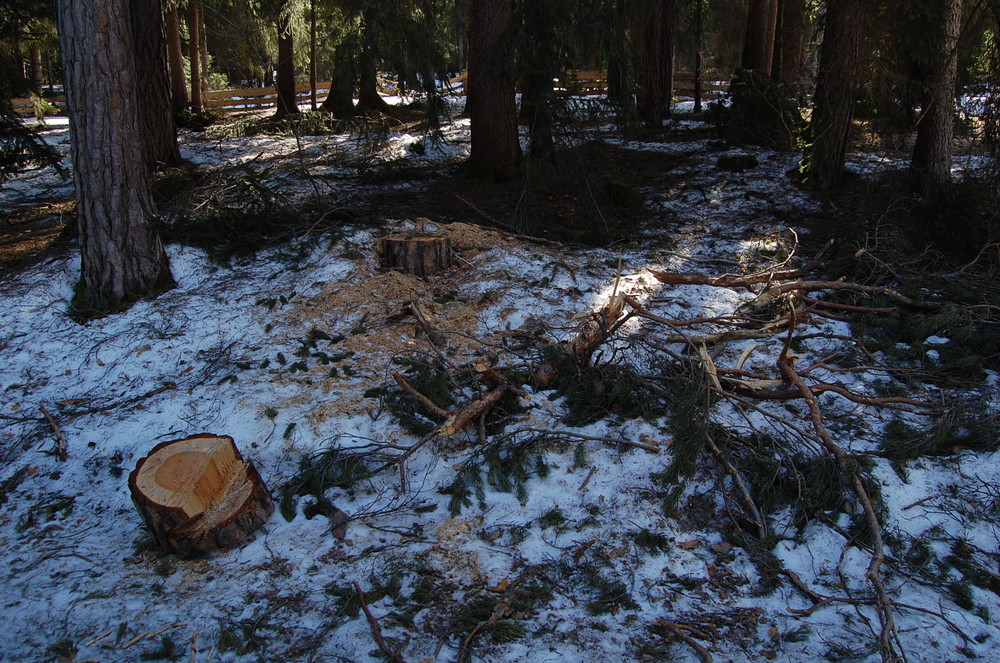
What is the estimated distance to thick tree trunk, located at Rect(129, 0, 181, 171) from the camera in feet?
31.1

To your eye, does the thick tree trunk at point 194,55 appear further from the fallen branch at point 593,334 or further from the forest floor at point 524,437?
the fallen branch at point 593,334

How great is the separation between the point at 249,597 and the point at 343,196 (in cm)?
684

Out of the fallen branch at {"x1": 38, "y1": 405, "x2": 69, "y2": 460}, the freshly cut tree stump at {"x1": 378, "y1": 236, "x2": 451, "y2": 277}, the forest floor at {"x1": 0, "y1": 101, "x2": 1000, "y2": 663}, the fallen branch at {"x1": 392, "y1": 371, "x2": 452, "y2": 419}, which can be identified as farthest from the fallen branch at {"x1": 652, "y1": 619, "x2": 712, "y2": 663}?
the freshly cut tree stump at {"x1": 378, "y1": 236, "x2": 451, "y2": 277}

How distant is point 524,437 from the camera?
4.48m

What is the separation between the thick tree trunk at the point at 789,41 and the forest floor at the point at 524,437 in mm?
7439

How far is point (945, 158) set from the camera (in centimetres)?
795

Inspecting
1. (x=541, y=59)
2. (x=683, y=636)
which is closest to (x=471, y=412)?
(x=683, y=636)

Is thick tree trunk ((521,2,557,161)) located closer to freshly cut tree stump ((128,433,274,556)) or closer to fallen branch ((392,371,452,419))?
fallen branch ((392,371,452,419))

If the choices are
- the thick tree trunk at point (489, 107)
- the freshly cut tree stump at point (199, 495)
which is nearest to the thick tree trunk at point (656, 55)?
the thick tree trunk at point (489, 107)

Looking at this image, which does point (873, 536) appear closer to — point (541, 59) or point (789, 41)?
point (541, 59)

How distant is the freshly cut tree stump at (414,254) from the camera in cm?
669

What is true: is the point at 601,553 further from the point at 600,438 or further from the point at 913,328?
the point at 913,328

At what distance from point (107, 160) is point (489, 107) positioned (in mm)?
5439

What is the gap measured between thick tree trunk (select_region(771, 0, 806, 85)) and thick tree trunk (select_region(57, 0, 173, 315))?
12.3 meters
